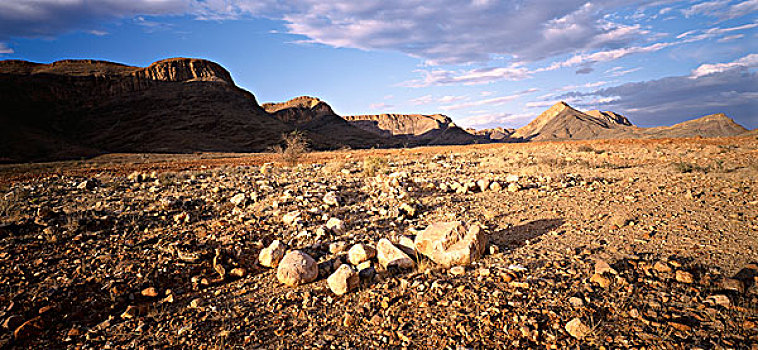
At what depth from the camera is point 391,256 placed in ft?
12.4

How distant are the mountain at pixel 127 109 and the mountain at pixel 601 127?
5886 cm

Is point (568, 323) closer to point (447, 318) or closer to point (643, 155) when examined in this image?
point (447, 318)

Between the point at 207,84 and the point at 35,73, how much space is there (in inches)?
1178

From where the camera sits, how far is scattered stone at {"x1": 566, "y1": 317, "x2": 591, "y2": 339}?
93.7 inches

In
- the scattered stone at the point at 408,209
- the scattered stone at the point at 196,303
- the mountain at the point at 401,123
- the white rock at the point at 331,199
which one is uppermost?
the mountain at the point at 401,123

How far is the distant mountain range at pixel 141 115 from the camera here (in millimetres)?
45250

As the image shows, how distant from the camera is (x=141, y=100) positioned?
6072 cm

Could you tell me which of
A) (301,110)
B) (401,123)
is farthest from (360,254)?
(401,123)

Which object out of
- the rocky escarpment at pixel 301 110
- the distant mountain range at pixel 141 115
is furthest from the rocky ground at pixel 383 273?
the rocky escarpment at pixel 301 110

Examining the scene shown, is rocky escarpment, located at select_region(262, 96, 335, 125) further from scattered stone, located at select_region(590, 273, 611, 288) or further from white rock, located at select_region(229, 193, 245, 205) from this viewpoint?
scattered stone, located at select_region(590, 273, 611, 288)

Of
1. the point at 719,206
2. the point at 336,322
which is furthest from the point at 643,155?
the point at 336,322

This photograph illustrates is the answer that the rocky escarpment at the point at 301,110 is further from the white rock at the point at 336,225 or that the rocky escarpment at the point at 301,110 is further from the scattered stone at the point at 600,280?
the scattered stone at the point at 600,280

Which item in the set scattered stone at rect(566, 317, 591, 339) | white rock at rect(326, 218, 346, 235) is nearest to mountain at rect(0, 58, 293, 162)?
white rock at rect(326, 218, 346, 235)

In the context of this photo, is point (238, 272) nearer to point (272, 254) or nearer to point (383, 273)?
point (272, 254)
